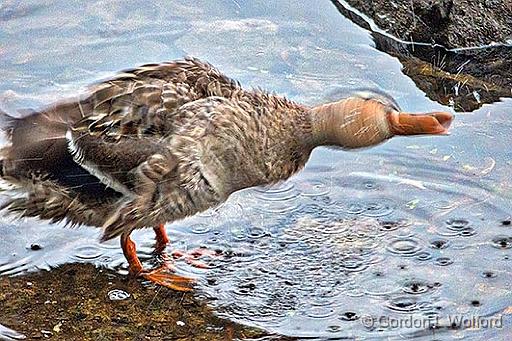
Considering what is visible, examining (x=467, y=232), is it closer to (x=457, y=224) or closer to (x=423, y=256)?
(x=457, y=224)

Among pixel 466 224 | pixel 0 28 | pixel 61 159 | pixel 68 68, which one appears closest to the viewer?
pixel 61 159

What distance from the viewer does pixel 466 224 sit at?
7020mm

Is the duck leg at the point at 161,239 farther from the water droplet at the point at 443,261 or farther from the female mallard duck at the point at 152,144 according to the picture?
the water droplet at the point at 443,261

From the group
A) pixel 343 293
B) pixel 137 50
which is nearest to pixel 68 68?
pixel 137 50

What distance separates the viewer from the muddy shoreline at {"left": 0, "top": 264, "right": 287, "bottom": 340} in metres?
A: 5.99

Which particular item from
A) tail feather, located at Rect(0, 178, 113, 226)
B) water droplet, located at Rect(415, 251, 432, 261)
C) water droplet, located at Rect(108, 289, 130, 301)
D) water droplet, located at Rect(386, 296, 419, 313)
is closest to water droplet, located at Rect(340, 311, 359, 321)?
water droplet, located at Rect(386, 296, 419, 313)

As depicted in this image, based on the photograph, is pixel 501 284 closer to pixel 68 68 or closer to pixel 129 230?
pixel 129 230

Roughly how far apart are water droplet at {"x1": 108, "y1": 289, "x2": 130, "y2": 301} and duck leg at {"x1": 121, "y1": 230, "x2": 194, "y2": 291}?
0.66ft

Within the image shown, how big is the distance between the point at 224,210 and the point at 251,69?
211 cm

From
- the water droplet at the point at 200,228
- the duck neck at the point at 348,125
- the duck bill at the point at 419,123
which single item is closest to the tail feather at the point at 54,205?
the water droplet at the point at 200,228

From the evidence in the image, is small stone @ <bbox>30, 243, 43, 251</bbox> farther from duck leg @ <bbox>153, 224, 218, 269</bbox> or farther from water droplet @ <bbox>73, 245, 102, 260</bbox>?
duck leg @ <bbox>153, 224, 218, 269</bbox>

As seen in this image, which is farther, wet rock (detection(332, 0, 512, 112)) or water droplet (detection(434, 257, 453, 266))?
wet rock (detection(332, 0, 512, 112))

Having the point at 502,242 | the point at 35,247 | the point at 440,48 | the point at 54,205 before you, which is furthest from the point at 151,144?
the point at 440,48

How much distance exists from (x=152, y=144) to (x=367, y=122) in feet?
4.18
